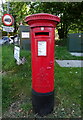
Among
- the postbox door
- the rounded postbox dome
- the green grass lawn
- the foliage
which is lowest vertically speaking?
the green grass lawn

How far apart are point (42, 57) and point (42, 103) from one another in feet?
2.81

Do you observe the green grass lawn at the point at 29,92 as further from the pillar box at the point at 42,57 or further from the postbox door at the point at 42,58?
the postbox door at the point at 42,58

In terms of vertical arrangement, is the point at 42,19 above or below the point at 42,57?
above

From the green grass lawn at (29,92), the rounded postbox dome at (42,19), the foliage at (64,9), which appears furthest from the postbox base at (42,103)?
the foliage at (64,9)

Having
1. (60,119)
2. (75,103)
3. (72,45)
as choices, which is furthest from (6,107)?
(72,45)

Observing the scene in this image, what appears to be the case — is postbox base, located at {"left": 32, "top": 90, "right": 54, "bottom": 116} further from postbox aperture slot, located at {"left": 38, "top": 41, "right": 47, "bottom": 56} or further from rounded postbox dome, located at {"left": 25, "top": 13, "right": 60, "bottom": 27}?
rounded postbox dome, located at {"left": 25, "top": 13, "right": 60, "bottom": 27}

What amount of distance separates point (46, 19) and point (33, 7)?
569 inches

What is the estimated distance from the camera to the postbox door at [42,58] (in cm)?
231

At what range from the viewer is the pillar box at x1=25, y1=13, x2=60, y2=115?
2.27 metres

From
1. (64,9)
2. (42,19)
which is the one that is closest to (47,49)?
(42,19)

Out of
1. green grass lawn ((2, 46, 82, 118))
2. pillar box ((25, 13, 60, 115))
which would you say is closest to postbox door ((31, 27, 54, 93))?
pillar box ((25, 13, 60, 115))

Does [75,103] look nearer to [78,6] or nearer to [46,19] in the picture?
[46,19]

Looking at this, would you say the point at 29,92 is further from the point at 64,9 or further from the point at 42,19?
the point at 64,9

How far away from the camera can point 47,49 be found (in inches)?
93.1
